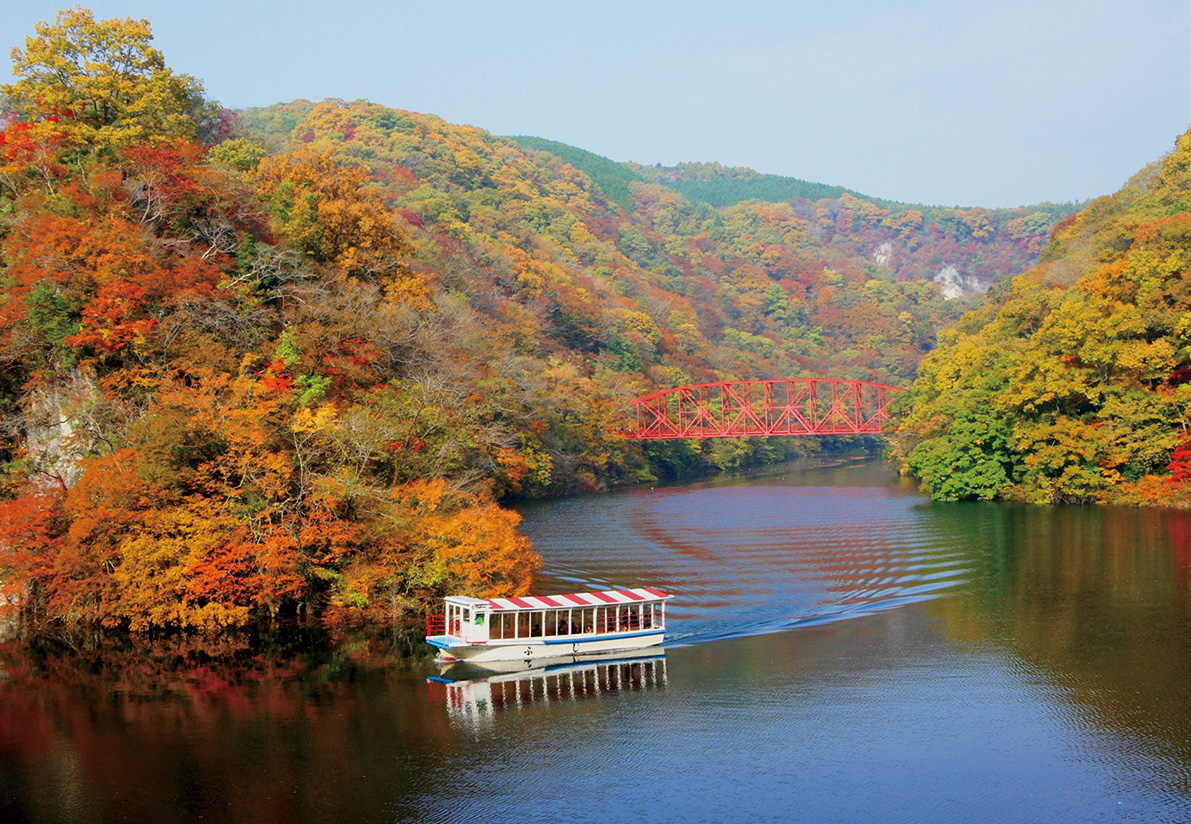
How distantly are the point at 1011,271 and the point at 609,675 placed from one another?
591ft

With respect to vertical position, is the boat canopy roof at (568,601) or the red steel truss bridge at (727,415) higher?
the red steel truss bridge at (727,415)

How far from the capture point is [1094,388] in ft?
153

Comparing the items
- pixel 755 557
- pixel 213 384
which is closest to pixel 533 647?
pixel 213 384

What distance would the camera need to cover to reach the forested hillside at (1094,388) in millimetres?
44312

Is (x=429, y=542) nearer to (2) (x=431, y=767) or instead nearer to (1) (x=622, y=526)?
(2) (x=431, y=767)

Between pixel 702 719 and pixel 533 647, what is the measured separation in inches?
190

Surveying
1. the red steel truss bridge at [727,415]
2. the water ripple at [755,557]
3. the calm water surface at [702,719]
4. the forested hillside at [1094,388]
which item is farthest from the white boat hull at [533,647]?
the red steel truss bridge at [727,415]

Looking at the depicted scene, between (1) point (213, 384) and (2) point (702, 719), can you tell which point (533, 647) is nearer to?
(2) point (702, 719)

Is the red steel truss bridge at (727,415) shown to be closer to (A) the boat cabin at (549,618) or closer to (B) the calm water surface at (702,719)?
(B) the calm water surface at (702,719)

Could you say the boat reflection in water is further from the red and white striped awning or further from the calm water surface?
the red and white striped awning

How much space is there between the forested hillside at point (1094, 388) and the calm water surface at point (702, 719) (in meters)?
15.8

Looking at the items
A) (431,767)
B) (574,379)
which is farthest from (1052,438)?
(431,767)

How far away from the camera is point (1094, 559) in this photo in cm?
3275

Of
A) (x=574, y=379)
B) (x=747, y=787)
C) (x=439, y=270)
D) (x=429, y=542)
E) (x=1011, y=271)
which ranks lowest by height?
(x=747, y=787)
